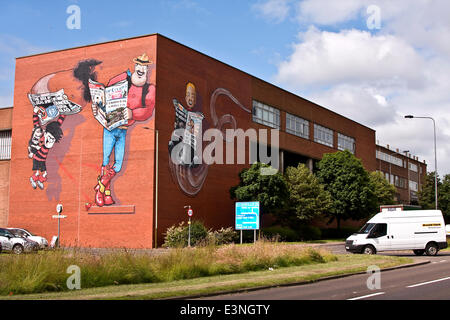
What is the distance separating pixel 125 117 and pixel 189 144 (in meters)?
5.58

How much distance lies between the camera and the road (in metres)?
12.8

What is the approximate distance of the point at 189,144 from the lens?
1697 inches

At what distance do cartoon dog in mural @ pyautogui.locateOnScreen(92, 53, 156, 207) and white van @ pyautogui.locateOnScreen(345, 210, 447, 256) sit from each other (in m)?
19.1

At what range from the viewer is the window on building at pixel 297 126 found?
2308 inches

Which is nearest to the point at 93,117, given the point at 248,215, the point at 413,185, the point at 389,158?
the point at 248,215

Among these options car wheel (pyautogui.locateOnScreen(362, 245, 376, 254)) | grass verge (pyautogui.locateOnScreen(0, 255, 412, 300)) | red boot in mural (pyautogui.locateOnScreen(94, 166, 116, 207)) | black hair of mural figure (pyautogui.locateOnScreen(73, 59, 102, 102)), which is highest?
black hair of mural figure (pyautogui.locateOnScreen(73, 59, 102, 102))

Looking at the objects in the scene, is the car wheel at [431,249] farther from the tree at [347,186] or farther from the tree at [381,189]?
the tree at [381,189]

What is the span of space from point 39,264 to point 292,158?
161 ft

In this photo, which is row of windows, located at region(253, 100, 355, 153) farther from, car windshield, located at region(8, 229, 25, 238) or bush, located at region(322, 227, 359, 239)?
car windshield, located at region(8, 229, 25, 238)

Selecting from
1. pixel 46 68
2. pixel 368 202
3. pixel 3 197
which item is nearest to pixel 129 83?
pixel 46 68

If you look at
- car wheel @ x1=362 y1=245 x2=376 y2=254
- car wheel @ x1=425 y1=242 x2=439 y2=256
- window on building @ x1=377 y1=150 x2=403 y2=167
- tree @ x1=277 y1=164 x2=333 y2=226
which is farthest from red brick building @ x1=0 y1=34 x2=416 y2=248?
window on building @ x1=377 y1=150 x2=403 y2=167

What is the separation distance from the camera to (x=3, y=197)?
46500mm

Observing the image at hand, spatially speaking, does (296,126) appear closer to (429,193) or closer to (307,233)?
(307,233)

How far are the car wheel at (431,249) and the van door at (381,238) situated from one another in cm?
232
